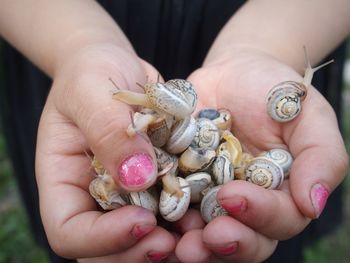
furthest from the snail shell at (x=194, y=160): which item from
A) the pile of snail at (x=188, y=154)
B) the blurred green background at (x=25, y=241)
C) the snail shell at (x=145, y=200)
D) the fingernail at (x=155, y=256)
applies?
the blurred green background at (x=25, y=241)

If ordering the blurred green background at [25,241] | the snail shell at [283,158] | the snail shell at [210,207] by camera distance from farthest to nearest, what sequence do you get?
1. the blurred green background at [25,241]
2. the snail shell at [283,158]
3. the snail shell at [210,207]

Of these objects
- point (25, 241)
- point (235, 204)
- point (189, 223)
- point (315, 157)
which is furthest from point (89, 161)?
point (25, 241)

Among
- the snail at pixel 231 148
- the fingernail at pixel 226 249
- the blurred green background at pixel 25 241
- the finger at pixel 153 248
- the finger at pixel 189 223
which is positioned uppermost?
the snail at pixel 231 148

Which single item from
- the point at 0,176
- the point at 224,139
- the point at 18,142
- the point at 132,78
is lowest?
the point at 0,176

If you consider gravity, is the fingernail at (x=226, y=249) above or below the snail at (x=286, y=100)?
below

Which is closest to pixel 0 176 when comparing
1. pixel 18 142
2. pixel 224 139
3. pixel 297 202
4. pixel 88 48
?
pixel 18 142

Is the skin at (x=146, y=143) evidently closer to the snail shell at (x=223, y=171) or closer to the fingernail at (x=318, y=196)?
the fingernail at (x=318, y=196)

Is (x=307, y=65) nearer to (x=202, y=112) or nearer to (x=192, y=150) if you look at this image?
(x=202, y=112)
